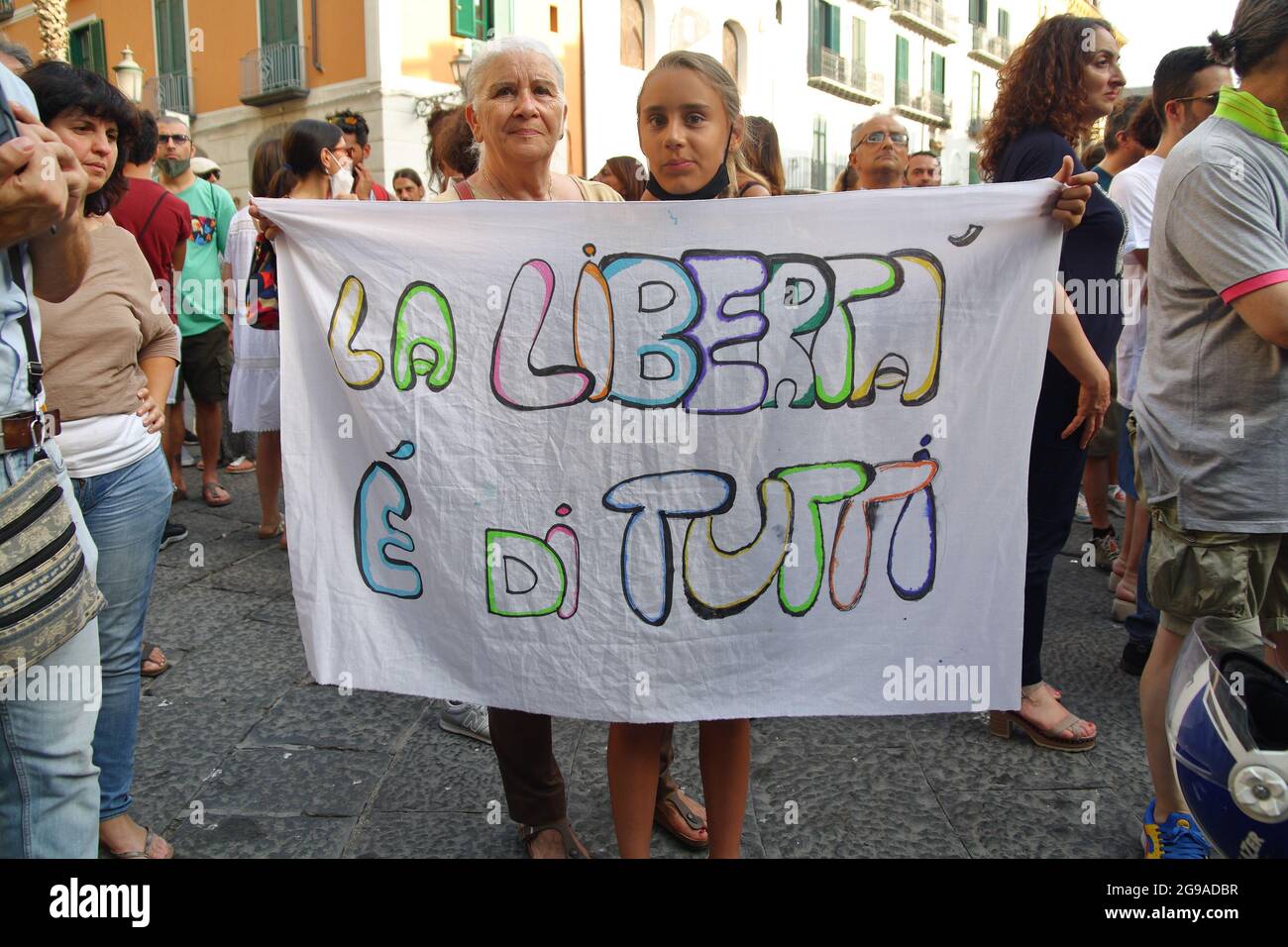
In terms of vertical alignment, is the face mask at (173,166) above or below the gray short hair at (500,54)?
above

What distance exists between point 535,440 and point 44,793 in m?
1.01

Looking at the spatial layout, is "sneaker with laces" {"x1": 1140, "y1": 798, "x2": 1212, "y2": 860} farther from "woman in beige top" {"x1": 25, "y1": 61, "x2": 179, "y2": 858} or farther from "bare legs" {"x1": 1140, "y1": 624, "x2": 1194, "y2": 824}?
"woman in beige top" {"x1": 25, "y1": 61, "x2": 179, "y2": 858}

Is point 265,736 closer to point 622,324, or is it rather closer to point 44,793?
point 44,793

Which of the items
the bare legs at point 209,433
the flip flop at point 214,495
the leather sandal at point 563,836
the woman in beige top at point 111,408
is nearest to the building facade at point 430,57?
the bare legs at point 209,433

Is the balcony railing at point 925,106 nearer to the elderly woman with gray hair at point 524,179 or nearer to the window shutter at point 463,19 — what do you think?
the window shutter at point 463,19

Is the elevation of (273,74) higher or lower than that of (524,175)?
higher

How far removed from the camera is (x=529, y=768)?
2152 millimetres

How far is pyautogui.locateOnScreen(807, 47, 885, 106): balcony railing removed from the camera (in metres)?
25.1

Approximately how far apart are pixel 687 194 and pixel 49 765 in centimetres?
153

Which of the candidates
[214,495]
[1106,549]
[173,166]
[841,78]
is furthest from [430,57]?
[1106,549]

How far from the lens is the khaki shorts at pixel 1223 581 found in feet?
6.51

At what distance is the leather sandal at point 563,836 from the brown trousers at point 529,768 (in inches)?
0.5

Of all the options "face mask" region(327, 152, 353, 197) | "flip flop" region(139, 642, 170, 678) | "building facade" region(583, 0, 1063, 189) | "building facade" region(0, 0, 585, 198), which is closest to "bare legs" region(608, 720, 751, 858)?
"flip flop" region(139, 642, 170, 678)

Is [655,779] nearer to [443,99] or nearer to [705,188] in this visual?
[705,188]
